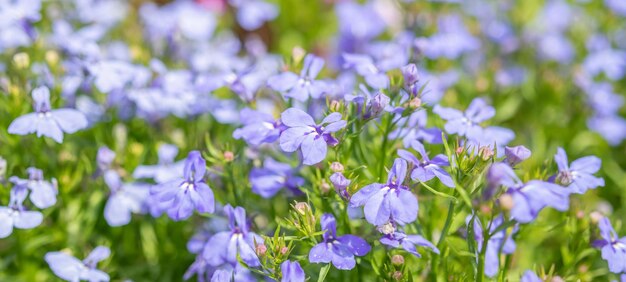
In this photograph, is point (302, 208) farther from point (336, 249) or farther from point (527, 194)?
point (527, 194)

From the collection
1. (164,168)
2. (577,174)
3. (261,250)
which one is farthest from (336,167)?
(164,168)

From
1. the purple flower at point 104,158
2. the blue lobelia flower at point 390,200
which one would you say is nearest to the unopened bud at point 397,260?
the blue lobelia flower at point 390,200

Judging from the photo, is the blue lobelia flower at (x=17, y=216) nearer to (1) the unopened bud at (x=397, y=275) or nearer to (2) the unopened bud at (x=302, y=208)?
(2) the unopened bud at (x=302, y=208)

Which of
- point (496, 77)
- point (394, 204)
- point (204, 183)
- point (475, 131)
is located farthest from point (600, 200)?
point (204, 183)

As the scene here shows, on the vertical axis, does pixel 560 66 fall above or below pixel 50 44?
below

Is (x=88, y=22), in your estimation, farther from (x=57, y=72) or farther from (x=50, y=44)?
(x=57, y=72)

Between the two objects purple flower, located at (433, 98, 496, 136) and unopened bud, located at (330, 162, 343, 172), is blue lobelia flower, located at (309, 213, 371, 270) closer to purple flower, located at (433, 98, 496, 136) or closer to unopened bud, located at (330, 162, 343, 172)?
unopened bud, located at (330, 162, 343, 172)

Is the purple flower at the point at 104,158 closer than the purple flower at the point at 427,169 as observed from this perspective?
No
